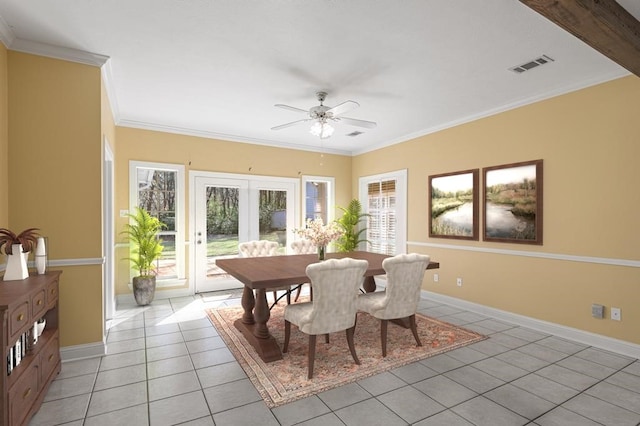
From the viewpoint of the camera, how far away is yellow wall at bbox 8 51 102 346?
282cm

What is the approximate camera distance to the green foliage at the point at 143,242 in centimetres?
471

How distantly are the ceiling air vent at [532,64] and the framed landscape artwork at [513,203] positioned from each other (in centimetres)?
118

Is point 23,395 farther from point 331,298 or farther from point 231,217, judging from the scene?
point 231,217

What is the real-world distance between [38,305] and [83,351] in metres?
0.97

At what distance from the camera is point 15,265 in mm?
2434

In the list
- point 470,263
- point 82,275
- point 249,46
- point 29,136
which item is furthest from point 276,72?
point 470,263

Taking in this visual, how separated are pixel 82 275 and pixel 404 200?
4679 mm

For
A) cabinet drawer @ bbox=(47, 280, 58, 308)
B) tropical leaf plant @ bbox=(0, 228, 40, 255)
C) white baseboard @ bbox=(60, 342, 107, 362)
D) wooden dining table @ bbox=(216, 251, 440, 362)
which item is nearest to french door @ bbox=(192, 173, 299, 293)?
wooden dining table @ bbox=(216, 251, 440, 362)

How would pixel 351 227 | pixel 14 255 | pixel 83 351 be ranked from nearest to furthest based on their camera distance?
pixel 14 255 < pixel 83 351 < pixel 351 227

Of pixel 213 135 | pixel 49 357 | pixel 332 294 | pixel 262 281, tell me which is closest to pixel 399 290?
pixel 332 294

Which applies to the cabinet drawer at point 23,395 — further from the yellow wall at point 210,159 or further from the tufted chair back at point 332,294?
the yellow wall at point 210,159

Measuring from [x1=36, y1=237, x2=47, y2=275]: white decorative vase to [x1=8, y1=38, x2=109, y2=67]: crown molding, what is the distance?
1.62 m

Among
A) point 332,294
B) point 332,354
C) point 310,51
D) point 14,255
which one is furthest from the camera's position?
point 332,354

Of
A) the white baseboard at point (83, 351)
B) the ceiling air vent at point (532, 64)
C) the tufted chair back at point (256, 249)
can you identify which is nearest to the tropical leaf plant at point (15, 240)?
the white baseboard at point (83, 351)
